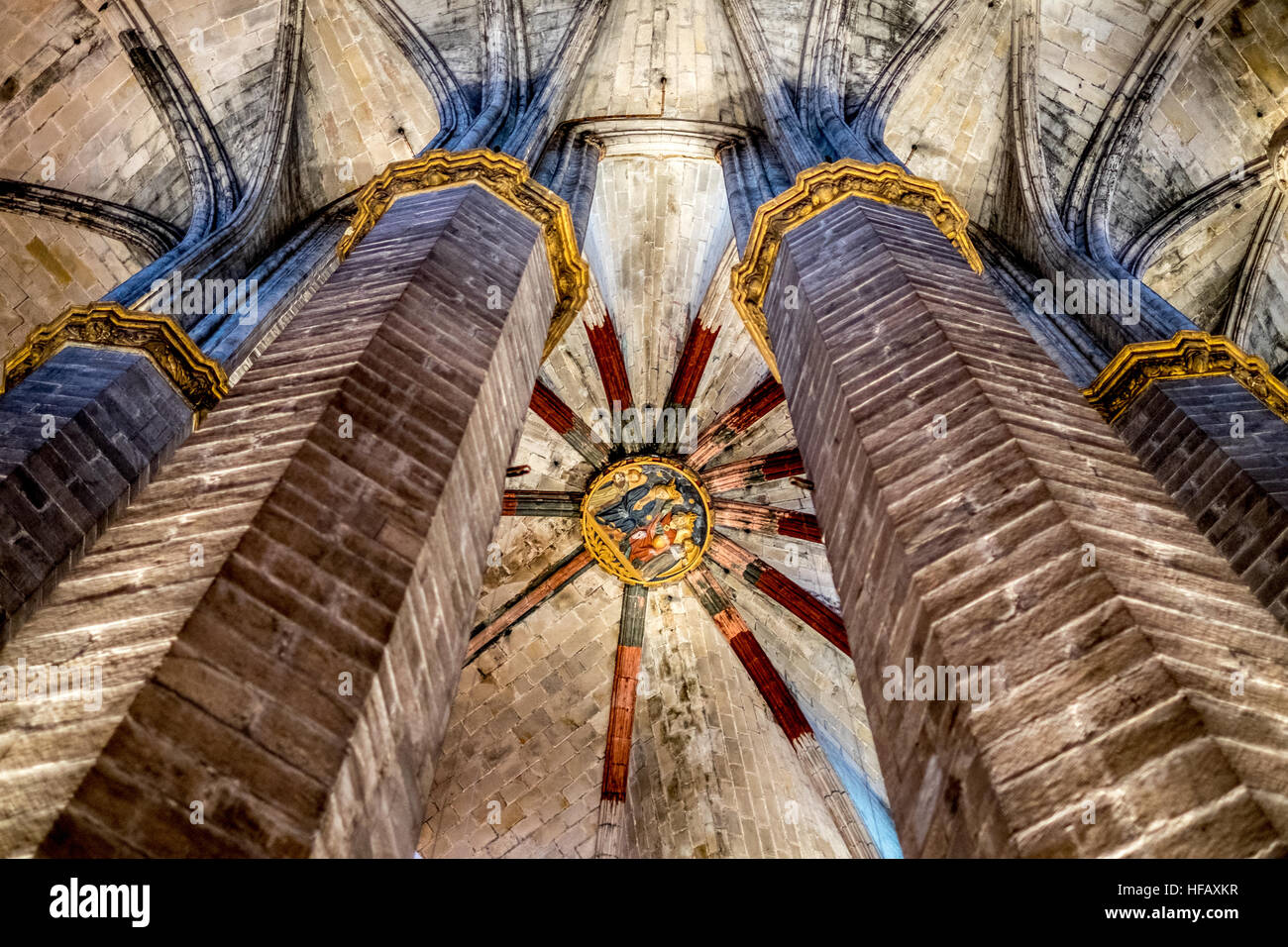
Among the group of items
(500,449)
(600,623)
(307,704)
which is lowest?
(307,704)

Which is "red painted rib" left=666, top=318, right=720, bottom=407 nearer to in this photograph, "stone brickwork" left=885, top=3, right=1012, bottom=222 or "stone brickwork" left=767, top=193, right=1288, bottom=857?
"stone brickwork" left=885, top=3, right=1012, bottom=222

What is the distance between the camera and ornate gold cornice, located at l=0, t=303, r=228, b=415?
6152 mm

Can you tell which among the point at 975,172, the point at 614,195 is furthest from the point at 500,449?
the point at 975,172

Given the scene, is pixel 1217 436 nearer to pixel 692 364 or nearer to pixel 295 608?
pixel 295 608

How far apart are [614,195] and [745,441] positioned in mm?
3658

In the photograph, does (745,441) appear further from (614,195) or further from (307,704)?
(307,704)

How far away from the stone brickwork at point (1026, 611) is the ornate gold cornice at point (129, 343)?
426 cm

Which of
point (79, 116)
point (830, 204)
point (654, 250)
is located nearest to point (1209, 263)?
point (654, 250)

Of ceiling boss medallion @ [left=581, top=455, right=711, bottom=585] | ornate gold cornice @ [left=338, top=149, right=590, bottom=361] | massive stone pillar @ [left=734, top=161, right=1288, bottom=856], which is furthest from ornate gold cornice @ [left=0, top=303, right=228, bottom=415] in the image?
ceiling boss medallion @ [left=581, top=455, right=711, bottom=585]

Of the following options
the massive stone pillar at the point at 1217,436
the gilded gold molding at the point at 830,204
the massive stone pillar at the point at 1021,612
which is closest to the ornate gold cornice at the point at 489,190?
the gilded gold molding at the point at 830,204

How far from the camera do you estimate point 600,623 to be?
1250 centimetres

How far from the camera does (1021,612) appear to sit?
270 cm

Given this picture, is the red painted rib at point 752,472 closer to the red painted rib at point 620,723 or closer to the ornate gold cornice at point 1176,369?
the red painted rib at point 620,723

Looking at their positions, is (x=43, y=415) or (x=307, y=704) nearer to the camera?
(x=307, y=704)
